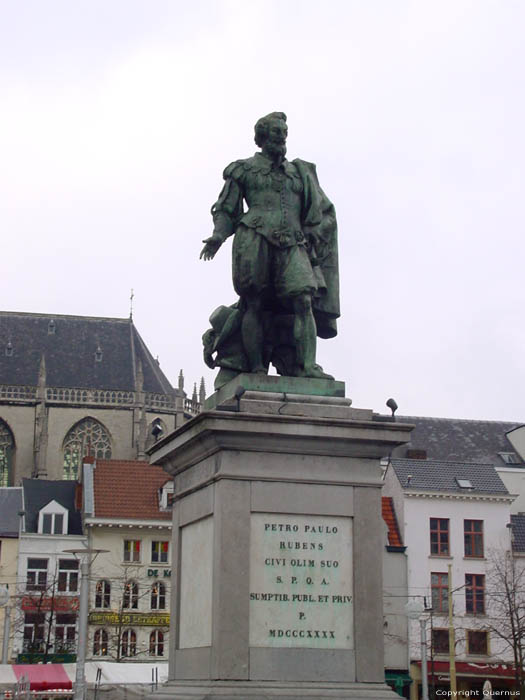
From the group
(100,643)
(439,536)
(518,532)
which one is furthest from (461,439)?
(100,643)

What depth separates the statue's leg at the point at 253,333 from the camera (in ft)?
28.6

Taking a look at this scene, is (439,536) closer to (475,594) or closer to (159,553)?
(475,594)

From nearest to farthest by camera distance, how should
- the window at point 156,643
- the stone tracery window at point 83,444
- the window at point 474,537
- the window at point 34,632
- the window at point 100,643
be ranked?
1. the window at point 34,632
2. the window at point 100,643
3. the window at point 156,643
4. the window at point 474,537
5. the stone tracery window at point 83,444

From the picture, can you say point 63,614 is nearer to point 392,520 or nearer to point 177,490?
point 392,520

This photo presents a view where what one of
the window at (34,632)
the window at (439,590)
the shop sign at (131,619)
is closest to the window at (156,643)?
the shop sign at (131,619)

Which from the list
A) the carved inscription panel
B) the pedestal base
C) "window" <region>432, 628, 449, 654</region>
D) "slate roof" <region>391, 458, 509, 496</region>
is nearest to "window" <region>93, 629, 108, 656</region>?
"window" <region>432, 628, 449, 654</region>

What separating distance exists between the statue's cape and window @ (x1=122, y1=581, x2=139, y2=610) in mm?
33867

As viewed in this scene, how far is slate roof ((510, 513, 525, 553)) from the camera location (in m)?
43.2

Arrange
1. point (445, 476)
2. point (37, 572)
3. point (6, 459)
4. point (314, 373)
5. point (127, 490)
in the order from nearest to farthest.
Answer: point (314, 373)
point (37, 572)
point (445, 476)
point (127, 490)
point (6, 459)

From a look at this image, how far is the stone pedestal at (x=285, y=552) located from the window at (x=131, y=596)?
3420 cm

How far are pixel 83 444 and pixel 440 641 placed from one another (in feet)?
122

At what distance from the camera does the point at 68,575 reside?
42500mm

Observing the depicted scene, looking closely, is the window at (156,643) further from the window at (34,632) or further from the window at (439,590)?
the window at (439,590)

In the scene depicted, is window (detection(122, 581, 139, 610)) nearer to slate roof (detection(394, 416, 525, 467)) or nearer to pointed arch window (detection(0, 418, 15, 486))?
slate roof (detection(394, 416, 525, 467))
